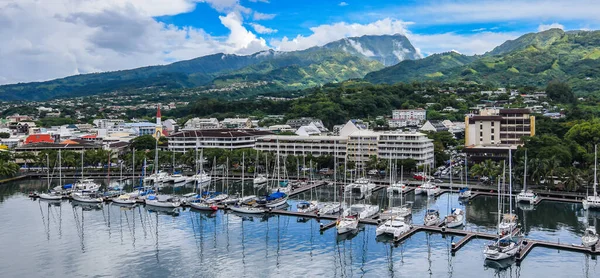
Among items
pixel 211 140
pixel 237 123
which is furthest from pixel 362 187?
pixel 237 123

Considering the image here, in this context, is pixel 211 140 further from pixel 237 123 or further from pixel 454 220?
pixel 454 220

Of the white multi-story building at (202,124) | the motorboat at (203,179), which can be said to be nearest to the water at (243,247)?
the motorboat at (203,179)

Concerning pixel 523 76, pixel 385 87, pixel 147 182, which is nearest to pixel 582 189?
pixel 147 182

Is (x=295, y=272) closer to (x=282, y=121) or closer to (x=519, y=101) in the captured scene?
(x=282, y=121)

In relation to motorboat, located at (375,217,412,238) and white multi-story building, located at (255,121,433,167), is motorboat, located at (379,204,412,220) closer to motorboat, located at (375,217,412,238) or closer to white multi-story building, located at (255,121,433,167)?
motorboat, located at (375,217,412,238)

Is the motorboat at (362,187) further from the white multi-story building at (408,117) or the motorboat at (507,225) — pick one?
the white multi-story building at (408,117)

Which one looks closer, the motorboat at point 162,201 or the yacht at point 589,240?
the yacht at point 589,240

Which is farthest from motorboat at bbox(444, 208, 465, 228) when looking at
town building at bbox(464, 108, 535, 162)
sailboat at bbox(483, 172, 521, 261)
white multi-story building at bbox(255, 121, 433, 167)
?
town building at bbox(464, 108, 535, 162)
